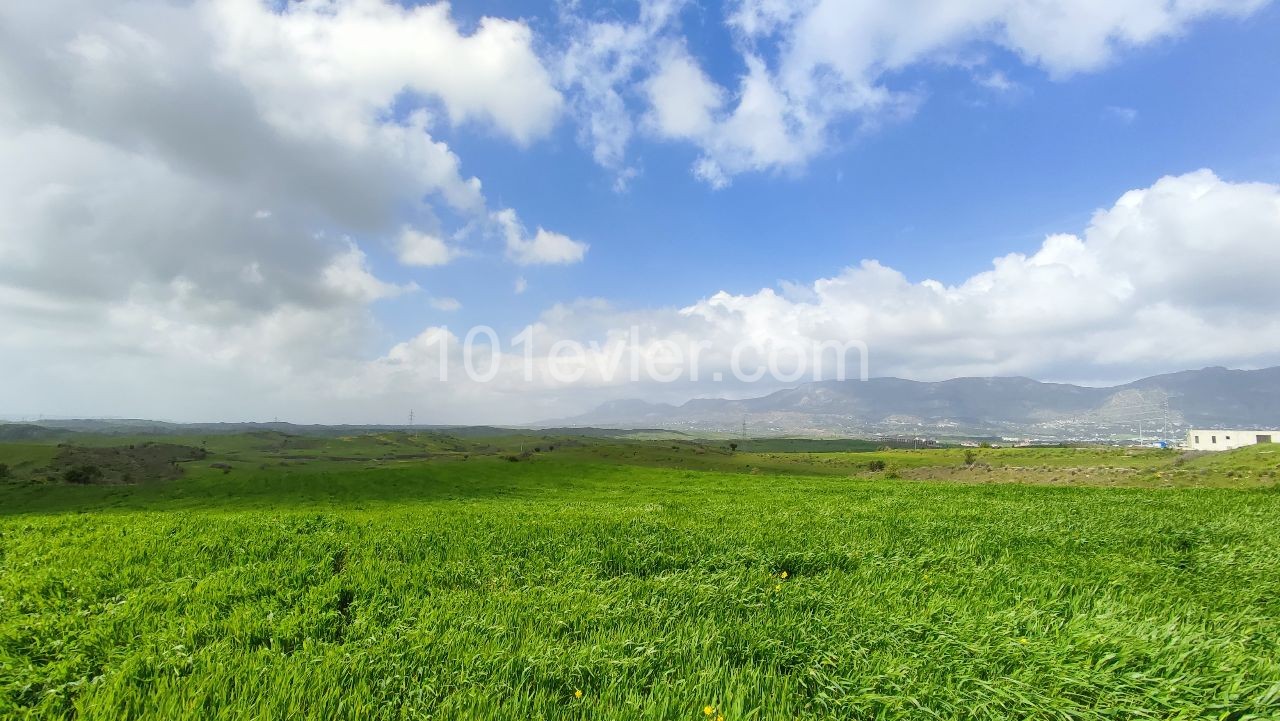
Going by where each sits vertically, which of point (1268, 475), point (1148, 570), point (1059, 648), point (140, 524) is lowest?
point (1268, 475)

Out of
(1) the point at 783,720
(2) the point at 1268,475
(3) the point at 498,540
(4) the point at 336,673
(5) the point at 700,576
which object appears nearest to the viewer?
(1) the point at 783,720

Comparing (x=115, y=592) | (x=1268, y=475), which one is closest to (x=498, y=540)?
(x=115, y=592)

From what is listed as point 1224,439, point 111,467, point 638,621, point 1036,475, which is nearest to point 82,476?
point 111,467

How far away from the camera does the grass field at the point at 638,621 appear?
415cm

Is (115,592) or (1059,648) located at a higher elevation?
(1059,648)

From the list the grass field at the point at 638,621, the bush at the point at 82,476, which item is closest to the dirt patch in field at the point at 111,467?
the bush at the point at 82,476

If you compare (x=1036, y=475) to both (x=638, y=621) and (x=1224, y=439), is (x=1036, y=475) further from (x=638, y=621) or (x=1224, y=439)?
(x=1224, y=439)

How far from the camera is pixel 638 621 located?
5.98 meters

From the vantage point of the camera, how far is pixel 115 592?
7309mm

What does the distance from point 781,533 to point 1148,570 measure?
20.7ft

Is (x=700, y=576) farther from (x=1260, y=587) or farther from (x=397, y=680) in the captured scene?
(x=1260, y=587)

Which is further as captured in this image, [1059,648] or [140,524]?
[140,524]

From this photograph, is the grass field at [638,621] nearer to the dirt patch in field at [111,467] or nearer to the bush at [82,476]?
the bush at [82,476]

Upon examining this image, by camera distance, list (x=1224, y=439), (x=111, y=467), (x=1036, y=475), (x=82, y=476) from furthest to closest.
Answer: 1. (x=1224, y=439)
2. (x=111, y=467)
3. (x=82, y=476)
4. (x=1036, y=475)
